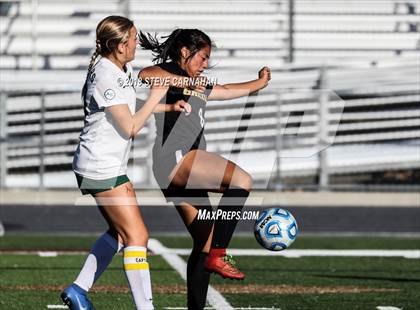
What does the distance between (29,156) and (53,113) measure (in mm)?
1013

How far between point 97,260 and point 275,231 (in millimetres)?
1309

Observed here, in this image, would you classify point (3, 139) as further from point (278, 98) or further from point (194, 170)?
point (194, 170)

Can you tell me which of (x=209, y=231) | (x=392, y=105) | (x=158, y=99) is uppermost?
(x=158, y=99)

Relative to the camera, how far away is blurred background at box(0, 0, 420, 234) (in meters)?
19.7

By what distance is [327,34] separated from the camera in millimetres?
22828

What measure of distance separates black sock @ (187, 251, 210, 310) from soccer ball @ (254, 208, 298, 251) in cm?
54

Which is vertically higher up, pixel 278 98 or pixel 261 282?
pixel 261 282

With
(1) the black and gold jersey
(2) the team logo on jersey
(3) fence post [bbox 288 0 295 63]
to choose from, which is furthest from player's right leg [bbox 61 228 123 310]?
(3) fence post [bbox 288 0 295 63]

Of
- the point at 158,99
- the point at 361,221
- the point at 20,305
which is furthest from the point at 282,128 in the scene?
the point at 158,99

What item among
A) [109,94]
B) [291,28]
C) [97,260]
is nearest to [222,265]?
[97,260]

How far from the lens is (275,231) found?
7461 mm

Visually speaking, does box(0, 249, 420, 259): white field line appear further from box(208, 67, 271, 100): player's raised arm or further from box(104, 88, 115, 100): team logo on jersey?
box(104, 88, 115, 100): team logo on jersey

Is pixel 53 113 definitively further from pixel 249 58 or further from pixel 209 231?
pixel 209 231

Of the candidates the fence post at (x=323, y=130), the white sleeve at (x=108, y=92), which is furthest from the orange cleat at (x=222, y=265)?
the fence post at (x=323, y=130)
